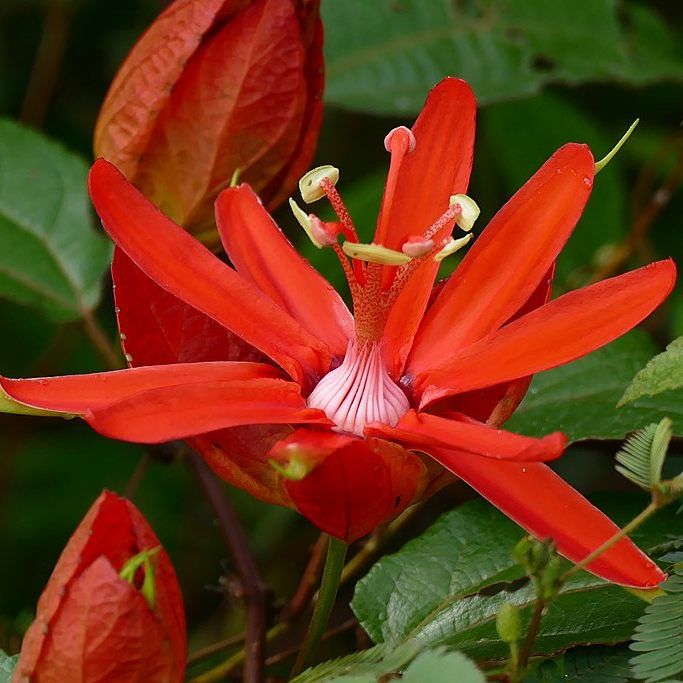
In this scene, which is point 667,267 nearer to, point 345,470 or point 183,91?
point 345,470

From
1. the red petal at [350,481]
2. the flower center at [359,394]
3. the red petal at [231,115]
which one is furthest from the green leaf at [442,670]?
the red petal at [231,115]

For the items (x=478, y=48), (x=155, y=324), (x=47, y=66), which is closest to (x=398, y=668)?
(x=155, y=324)

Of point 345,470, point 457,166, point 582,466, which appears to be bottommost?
point 582,466

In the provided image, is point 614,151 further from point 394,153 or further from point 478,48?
point 478,48

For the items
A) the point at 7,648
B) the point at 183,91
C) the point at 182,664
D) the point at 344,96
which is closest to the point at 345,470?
the point at 182,664

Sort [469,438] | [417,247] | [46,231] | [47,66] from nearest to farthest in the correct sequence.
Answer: [469,438] → [417,247] → [46,231] → [47,66]
